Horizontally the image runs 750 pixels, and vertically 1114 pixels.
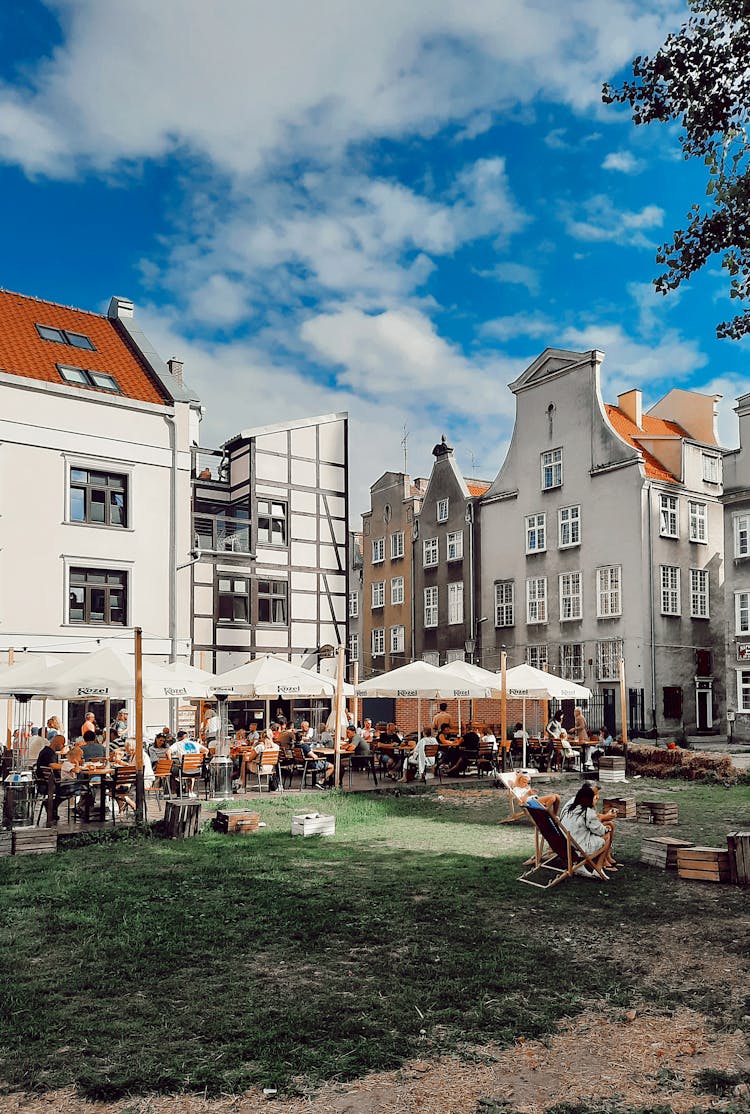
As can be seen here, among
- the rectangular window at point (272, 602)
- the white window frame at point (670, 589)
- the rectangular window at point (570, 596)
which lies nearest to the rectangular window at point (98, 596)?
the rectangular window at point (272, 602)

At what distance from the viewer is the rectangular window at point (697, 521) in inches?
1432

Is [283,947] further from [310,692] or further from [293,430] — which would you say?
[293,430]

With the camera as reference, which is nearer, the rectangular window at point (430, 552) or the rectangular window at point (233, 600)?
the rectangular window at point (233, 600)

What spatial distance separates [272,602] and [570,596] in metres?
12.0

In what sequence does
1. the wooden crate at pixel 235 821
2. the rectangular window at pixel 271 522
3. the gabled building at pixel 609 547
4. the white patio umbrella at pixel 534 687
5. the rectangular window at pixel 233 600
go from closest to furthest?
the wooden crate at pixel 235 821
the white patio umbrella at pixel 534 687
the rectangular window at pixel 233 600
the rectangular window at pixel 271 522
the gabled building at pixel 609 547

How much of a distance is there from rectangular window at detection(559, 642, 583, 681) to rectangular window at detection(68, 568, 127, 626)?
17.6m

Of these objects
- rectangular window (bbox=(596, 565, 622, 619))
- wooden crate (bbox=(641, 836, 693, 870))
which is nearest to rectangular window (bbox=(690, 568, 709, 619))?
rectangular window (bbox=(596, 565, 622, 619))

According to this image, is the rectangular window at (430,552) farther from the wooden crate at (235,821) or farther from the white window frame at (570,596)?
the wooden crate at (235,821)

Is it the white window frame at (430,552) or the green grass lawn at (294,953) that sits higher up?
the white window frame at (430,552)

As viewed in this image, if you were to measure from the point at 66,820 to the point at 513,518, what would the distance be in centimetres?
2833

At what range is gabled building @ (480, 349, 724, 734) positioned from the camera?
34.5 m

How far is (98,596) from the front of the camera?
92.4ft

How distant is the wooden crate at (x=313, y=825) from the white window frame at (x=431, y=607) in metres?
30.3

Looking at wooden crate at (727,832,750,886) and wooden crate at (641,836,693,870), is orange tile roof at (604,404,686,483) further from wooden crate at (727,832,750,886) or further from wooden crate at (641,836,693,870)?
wooden crate at (727,832,750,886)
